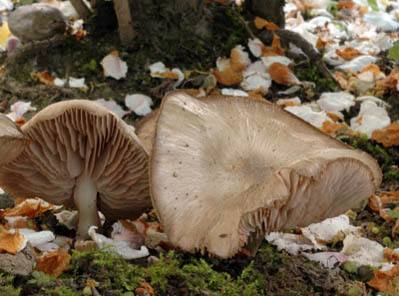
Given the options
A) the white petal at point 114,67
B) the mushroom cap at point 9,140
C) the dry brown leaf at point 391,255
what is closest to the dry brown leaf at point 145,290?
the mushroom cap at point 9,140

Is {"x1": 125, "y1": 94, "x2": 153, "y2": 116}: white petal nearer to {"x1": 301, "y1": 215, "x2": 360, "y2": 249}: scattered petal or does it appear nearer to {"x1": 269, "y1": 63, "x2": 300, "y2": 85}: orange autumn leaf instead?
{"x1": 269, "y1": 63, "x2": 300, "y2": 85}: orange autumn leaf

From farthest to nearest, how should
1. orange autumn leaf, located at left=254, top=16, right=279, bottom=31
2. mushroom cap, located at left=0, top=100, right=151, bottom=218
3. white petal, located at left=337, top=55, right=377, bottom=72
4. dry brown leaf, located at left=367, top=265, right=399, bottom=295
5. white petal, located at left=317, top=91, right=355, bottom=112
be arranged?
white petal, located at left=337, top=55, right=377, bottom=72 → orange autumn leaf, located at left=254, top=16, right=279, bottom=31 → white petal, located at left=317, top=91, right=355, bottom=112 → dry brown leaf, located at left=367, top=265, right=399, bottom=295 → mushroom cap, located at left=0, top=100, right=151, bottom=218

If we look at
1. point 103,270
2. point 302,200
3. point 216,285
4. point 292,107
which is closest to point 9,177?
point 103,270

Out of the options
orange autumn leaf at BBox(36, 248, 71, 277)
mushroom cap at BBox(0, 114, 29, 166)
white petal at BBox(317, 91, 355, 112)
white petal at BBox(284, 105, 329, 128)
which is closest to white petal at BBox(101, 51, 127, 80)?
white petal at BBox(284, 105, 329, 128)

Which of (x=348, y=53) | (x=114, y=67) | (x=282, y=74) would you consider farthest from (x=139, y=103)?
(x=348, y=53)

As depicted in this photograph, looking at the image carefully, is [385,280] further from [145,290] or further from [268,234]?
[145,290]

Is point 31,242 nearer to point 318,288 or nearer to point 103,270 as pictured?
point 103,270

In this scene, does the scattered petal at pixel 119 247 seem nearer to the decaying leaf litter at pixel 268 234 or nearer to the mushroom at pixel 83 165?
the decaying leaf litter at pixel 268 234
